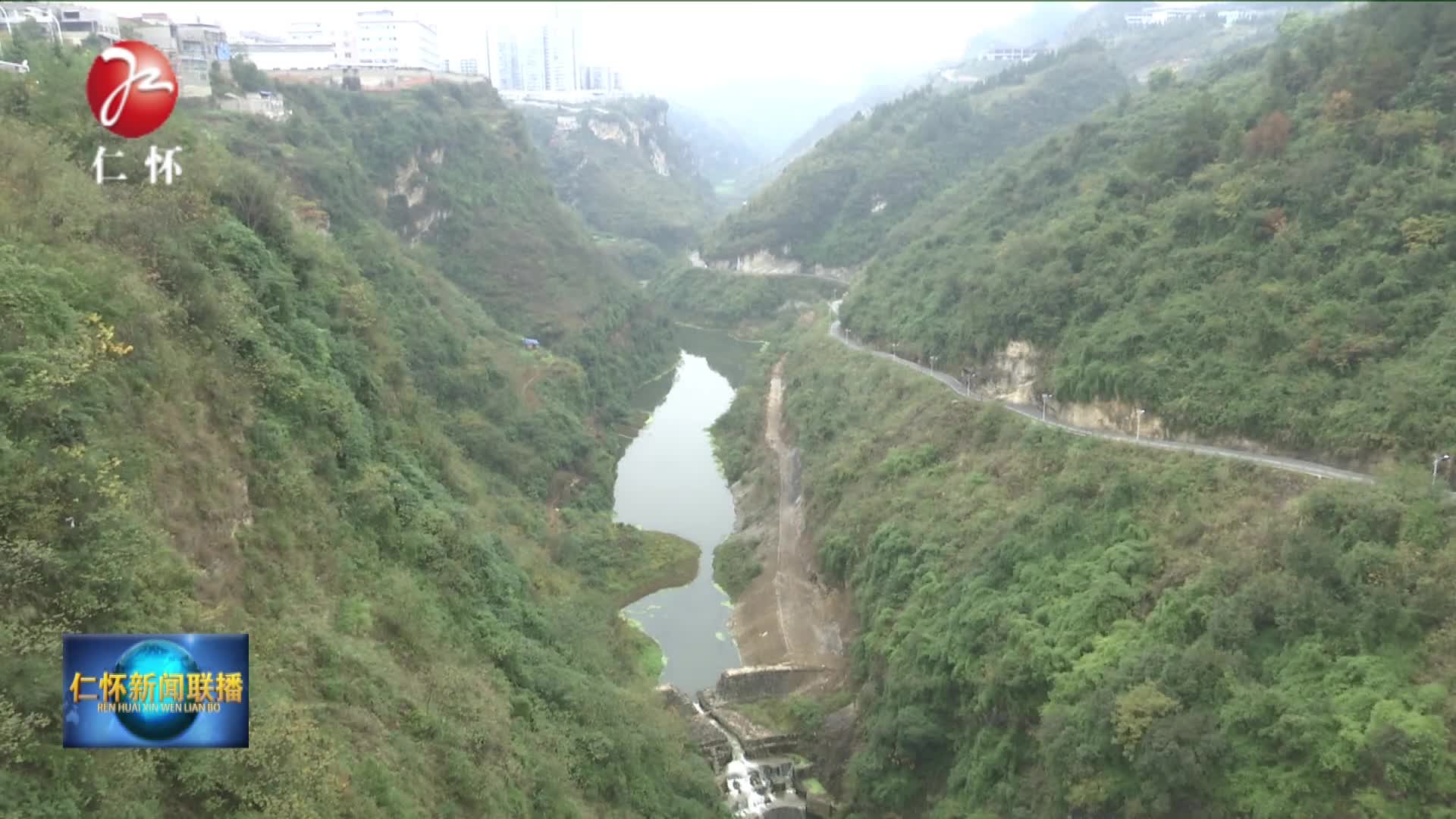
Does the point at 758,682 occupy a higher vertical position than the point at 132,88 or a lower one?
lower

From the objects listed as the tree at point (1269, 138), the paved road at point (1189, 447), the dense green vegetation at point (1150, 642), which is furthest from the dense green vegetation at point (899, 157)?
the dense green vegetation at point (1150, 642)

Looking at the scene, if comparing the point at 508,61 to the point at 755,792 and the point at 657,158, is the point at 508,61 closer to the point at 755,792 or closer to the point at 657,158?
the point at 657,158

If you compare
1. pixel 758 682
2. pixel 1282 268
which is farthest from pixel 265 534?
pixel 1282 268

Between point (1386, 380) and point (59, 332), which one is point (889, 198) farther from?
point (59, 332)

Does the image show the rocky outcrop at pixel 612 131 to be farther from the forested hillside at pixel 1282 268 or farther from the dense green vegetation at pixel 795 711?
the dense green vegetation at pixel 795 711

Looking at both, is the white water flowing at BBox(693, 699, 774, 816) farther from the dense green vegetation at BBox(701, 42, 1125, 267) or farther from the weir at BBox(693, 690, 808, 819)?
the dense green vegetation at BBox(701, 42, 1125, 267)

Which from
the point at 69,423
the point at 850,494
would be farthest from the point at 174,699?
the point at 850,494
